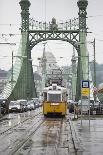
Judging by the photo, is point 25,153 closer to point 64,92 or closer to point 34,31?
point 64,92

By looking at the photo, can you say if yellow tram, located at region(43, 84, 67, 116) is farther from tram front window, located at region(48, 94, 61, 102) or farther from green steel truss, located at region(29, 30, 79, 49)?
green steel truss, located at region(29, 30, 79, 49)

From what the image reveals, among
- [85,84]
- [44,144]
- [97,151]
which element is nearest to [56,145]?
[44,144]

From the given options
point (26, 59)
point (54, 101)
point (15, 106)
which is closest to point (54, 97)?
point (54, 101)

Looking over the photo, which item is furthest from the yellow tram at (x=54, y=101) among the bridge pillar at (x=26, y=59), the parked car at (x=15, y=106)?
the bridge pillar at (x=26, y=59)

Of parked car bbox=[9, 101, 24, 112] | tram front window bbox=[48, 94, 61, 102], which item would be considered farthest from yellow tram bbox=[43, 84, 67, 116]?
parked car bbox=[9, 101, 24, 112]

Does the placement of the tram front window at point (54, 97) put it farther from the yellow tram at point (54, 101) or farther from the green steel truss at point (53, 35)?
the green steel truss at point (53, 35)

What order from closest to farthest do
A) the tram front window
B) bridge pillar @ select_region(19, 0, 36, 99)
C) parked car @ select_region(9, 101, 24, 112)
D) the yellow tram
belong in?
the yellow tram, the tram front window, parked car @ select_region(9, 101, 24, 112), bridge pillar @ select_region(19, 0, 36, 99)

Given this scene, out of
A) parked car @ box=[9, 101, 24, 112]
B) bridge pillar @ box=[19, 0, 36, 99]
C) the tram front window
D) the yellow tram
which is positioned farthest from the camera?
bridge pillar @ box=[19, 0, 36, 99]

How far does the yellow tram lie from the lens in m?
50.7

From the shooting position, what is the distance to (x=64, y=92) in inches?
2078

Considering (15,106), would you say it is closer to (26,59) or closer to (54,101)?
(54,101)

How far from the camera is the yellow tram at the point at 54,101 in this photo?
50.7 meters

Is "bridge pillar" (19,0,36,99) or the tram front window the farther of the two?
"bridge pillar" (19,0,36,99)

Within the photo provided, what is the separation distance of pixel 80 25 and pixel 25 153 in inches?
3076
